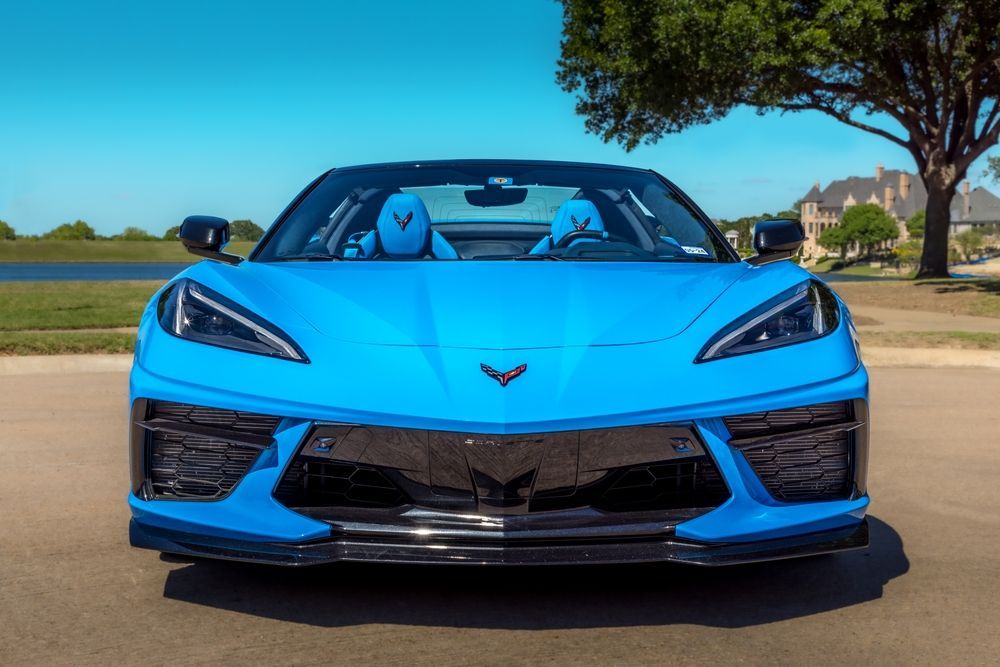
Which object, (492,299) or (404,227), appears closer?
(492,299)

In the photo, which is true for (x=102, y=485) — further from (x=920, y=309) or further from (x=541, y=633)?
(x=920, y=309)

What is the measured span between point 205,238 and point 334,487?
1.42m

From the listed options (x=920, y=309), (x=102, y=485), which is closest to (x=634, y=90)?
(x=920, y=309)

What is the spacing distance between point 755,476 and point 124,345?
9.05 meters

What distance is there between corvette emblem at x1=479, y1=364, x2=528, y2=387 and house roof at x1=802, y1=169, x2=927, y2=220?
596 ft

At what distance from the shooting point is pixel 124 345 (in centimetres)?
1114

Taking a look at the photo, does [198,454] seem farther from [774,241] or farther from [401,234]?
[774,241]

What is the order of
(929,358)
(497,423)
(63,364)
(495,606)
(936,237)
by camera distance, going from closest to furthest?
(497,423), (495,606), (63,364), (929,358), (936,237)

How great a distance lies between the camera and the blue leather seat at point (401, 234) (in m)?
4.47

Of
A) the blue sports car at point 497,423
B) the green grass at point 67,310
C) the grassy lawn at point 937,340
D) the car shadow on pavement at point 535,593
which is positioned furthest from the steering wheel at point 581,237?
the green grass at point 67,310

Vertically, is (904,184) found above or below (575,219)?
above

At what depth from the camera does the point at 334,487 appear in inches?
124

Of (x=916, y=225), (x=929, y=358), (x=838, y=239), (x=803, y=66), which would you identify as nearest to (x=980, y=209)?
(x=916, y=225)

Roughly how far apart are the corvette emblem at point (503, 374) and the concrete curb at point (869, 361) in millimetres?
7591
